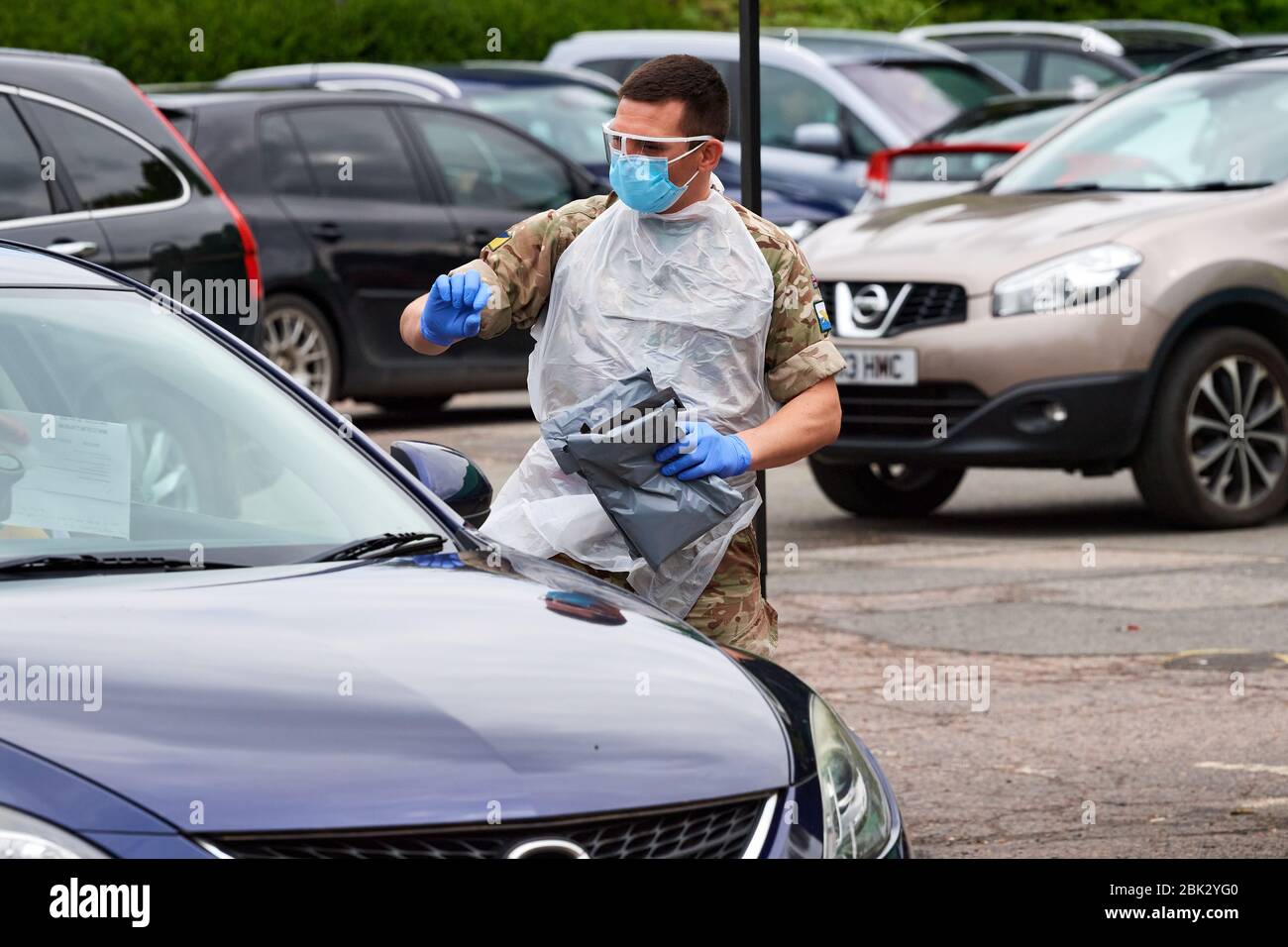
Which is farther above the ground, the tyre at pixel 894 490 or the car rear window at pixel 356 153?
the car rear window at pixel 356 153

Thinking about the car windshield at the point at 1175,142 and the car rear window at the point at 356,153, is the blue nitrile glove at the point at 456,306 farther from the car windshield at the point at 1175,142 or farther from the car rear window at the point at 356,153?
the car rear window at the point at 356,153

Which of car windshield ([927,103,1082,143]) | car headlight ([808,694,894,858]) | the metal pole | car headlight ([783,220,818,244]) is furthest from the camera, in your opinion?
car headlight ([783,220,818,244])

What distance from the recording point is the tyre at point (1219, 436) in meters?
9.24

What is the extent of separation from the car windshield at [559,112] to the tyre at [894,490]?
16.0 ft

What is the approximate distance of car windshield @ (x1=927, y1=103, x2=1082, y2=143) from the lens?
13.8 metres

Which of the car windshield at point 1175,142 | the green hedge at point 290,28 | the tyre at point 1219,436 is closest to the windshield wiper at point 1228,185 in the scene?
the car windshield at point 1175,142

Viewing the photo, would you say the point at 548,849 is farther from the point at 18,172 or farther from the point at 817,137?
the point at 817,137

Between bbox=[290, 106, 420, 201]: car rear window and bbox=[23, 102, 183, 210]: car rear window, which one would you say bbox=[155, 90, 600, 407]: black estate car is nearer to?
bbox=[290, 106, 420, 201]: car rear window

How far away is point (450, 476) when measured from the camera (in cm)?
441

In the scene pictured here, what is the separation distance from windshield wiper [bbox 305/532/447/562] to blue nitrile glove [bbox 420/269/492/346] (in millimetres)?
607

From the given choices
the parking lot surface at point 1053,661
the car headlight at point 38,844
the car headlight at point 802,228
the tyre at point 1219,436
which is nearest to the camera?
the car headlight at point 38,844

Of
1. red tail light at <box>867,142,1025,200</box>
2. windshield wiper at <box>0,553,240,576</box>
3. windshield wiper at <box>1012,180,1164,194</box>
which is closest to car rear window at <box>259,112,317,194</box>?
red tail light at <box>867,142,1025,200</box>

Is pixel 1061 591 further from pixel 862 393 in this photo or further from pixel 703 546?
pixel 703 546
